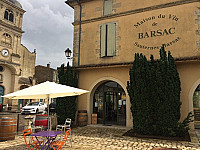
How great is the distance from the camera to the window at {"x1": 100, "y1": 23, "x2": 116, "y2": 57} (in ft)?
34.9

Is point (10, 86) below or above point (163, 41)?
below

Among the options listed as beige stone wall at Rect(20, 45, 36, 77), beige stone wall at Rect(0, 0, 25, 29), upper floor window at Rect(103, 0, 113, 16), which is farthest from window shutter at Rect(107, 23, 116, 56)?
beige stone wall at Rect(20, 45, 36, 77)

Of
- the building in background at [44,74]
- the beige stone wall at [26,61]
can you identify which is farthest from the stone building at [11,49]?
the building in background at [44,74]

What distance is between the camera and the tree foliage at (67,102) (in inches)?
398

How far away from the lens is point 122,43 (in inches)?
408

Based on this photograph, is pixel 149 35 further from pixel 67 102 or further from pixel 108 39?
pixel 67 102

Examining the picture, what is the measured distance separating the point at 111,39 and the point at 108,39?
0.66 feet

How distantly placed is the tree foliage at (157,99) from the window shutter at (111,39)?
287cm

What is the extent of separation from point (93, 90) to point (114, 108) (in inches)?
67.7

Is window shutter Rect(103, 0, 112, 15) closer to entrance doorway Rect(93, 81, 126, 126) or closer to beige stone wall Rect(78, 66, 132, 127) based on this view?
beige stone wall Rect(78, 66, 132, 127)

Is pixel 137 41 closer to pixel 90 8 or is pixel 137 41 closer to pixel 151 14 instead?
pixel 151 14

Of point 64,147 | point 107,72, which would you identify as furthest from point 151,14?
point 64,147

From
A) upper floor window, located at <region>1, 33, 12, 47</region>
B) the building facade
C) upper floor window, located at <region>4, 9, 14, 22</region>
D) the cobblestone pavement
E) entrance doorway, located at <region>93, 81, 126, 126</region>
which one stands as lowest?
the cobblestone pavement

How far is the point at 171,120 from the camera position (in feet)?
23.9
